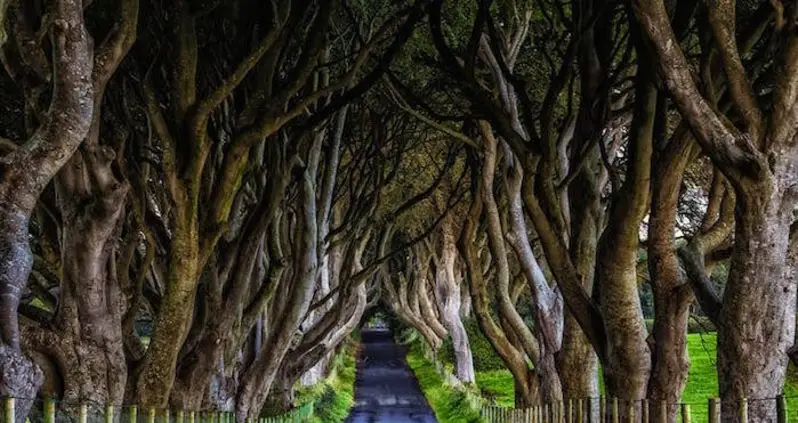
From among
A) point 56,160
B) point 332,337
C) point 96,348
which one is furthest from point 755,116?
point 332,337

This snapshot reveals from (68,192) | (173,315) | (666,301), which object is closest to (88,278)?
(68,192)

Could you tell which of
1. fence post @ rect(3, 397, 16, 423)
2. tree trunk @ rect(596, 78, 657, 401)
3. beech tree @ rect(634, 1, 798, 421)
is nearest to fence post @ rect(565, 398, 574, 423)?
tree trunk @ rect(596, 78, 657, 401)

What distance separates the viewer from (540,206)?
12.0 meters

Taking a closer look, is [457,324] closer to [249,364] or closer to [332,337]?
[332,337]

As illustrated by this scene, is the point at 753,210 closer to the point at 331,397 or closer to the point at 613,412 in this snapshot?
the point at 613,412

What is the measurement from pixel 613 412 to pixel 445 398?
23028mm

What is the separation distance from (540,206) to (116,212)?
489cm

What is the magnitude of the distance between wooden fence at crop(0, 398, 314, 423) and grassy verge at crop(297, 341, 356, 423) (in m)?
13.0

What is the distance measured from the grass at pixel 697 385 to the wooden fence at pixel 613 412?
10.6 m

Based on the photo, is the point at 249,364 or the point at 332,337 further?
the point at 332,337

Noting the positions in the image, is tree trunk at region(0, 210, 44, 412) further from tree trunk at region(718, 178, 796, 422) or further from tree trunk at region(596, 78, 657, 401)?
tree trunk at region(596, 78, 657, 401)

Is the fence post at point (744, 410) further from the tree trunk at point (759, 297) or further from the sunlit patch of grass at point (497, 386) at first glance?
the sunlit patch of grass at point (497, 386)

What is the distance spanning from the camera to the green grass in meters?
27.8

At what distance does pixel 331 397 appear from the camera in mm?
32125
